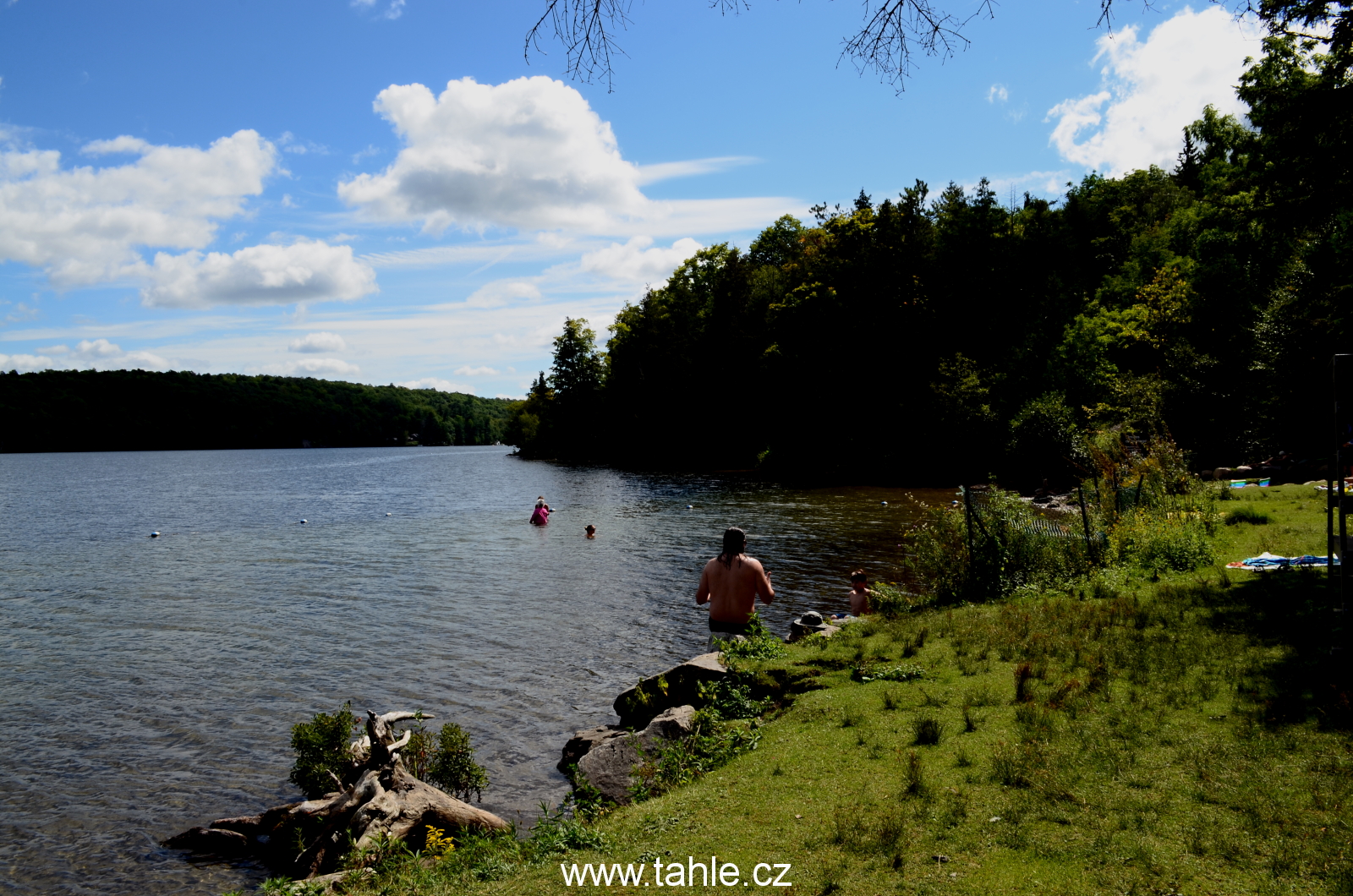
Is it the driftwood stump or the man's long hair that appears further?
the man's long hair

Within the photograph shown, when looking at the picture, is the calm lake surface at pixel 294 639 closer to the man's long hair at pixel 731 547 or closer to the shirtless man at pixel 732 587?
the shirtless man at pixel 732 587

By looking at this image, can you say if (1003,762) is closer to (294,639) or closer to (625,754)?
(625,754)

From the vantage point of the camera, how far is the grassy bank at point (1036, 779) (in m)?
4.91

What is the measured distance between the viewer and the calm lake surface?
9922 mm

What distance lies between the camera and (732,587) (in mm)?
11312

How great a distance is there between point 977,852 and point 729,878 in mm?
1601

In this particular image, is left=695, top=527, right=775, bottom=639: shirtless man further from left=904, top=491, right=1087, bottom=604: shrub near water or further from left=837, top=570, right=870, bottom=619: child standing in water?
left=837, top=570, right=870, bottom=619: child standing in water

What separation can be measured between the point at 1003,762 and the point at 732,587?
5.29m

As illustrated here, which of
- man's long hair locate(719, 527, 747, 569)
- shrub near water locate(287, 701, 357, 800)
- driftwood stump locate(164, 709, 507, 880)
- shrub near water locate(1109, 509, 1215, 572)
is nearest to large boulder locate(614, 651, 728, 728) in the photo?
man's long hair locate(719, 527, 747, 569)

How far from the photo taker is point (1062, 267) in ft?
197

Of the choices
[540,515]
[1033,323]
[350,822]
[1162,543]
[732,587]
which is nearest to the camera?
[350,822]

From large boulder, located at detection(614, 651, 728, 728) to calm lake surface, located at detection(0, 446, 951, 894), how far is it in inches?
53.0

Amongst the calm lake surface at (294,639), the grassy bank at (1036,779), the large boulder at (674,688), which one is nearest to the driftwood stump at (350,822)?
the calm lake surface at (294,639)

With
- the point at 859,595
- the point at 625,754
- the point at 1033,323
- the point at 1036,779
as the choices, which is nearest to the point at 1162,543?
the point at 859,595
